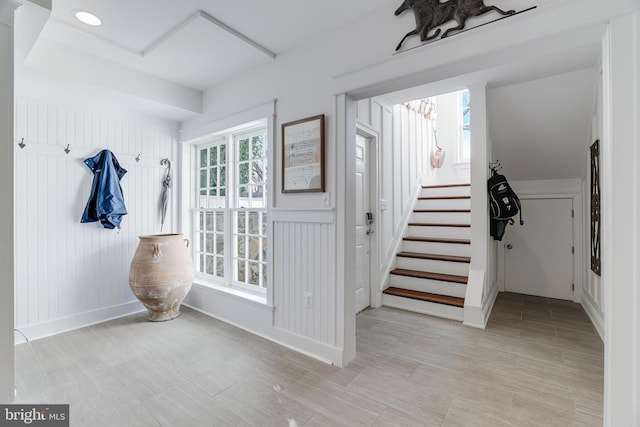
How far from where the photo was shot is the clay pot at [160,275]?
289 cm

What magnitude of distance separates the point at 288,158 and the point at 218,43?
1115mm

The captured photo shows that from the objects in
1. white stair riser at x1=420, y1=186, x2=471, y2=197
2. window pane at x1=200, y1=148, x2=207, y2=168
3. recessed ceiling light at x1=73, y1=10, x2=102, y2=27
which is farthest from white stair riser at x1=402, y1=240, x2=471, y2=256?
recessed ceiling light at x1=73, y1=10, x2=102, y2=27

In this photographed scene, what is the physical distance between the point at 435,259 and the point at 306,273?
196 cm

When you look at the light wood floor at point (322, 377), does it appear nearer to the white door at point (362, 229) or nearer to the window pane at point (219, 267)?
the white door at point (362, 229)

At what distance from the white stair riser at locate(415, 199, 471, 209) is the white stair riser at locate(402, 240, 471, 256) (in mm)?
751

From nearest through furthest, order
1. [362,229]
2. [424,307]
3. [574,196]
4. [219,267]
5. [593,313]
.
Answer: [593,313], [424,307], [362,229], [219,267], [574,196]

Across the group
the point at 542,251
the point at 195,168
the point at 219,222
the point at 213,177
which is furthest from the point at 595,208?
the point at 195,168

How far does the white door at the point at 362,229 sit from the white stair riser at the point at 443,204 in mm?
1443

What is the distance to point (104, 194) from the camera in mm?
3039

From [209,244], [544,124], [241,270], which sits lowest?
[241,270]

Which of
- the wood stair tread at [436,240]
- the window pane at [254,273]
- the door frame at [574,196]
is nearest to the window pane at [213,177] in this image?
the window pane at [254,273]

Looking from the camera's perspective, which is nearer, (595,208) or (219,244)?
(595,208)

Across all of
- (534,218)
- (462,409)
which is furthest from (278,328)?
(534,218)

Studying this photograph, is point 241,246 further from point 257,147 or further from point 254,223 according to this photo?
point 257,147
